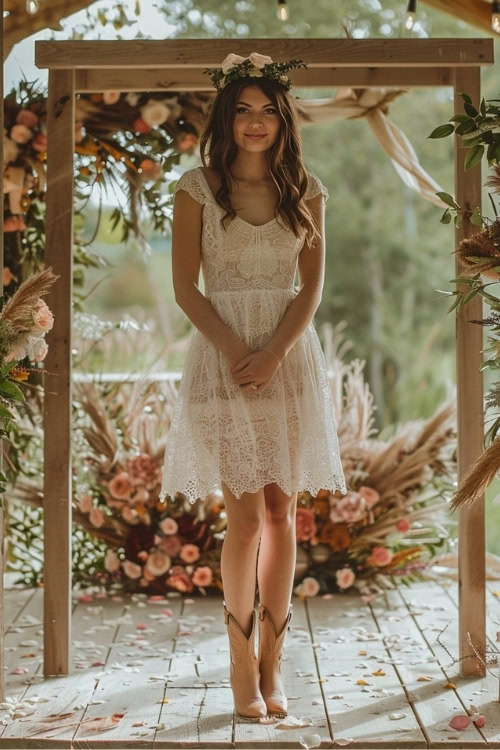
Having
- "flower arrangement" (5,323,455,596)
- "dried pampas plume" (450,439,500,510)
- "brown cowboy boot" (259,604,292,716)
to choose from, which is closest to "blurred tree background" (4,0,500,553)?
"flower arrangement" (5,323,455,596)

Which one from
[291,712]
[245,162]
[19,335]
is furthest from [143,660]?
[245,162]

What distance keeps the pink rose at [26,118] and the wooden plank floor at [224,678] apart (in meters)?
1.93

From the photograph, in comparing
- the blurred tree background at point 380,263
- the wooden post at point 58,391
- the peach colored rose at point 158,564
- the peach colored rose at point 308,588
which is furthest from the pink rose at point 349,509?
the blurred tree background at point 380,263

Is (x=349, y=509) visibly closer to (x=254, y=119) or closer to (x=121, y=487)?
(x=121, y=487)

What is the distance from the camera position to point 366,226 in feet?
33.1

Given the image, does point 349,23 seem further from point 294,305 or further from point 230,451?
point 230,451

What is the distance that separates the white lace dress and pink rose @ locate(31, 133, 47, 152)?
4.11ft

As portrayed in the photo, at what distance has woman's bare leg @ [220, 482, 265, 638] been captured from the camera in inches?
106

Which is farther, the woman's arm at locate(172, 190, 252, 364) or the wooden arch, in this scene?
the wooden arch

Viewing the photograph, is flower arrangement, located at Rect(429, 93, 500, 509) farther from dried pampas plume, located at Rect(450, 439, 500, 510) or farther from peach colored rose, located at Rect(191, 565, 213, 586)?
peach colored rose, located at Rect(191, 565, 213, 586)

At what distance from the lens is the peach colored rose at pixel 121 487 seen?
13.6ft

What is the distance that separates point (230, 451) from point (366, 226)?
7736mm

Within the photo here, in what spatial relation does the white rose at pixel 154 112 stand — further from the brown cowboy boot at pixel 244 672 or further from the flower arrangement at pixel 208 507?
the brown cowboy boot at pixel 244 672

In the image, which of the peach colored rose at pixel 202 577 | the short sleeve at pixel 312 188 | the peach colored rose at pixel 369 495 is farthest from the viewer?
the peach colored rose at pixel 369 495
